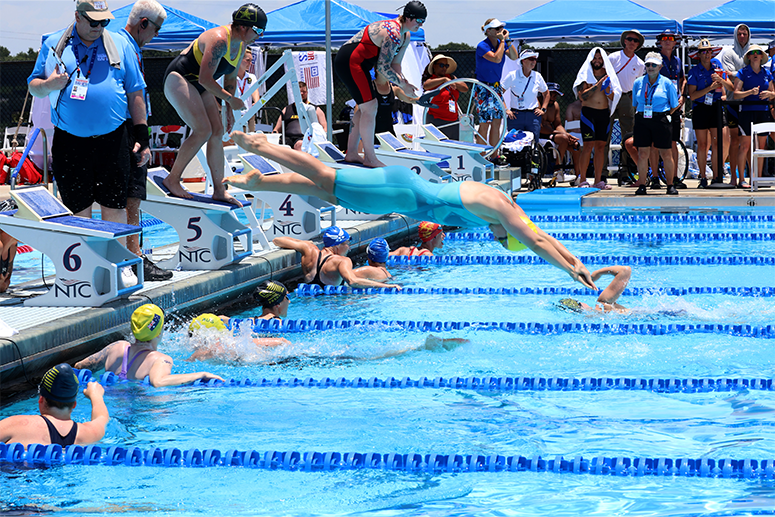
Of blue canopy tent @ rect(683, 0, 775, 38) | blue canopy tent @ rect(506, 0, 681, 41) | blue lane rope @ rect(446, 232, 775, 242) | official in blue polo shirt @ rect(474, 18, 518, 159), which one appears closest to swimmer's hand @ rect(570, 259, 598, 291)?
blue lane rope @ rect(446, 232, 775, 242)

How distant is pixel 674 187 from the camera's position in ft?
39.6

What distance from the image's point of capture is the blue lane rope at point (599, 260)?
8.33 m

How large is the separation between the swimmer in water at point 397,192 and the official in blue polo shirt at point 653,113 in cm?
717

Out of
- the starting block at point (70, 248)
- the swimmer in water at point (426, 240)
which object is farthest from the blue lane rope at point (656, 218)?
the starting block at point (70, 248)

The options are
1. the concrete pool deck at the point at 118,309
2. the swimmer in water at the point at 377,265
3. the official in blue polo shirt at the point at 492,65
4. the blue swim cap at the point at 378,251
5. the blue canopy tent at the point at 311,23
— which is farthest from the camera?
the blue canopy tent at the point at 311,23

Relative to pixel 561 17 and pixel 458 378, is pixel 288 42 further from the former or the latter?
pixel 458 378

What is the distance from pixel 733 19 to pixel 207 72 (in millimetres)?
11216

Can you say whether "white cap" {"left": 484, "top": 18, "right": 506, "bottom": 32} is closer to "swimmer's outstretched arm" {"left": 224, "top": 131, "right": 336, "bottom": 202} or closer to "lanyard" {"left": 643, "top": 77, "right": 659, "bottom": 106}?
"lanyard" {"left": 643, "top": 77, "right": 659, "bottom": 106}

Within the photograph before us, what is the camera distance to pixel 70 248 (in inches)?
212

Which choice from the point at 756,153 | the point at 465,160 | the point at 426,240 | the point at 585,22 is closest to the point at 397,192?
the point at 426,240

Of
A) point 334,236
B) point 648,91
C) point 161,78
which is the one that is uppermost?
point 161,78

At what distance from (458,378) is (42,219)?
2670 mm

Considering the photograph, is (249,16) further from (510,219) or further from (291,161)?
(510,219)

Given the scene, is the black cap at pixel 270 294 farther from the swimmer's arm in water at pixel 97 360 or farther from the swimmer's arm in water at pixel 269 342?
the swimmer's arm in water at pixel 97 360
